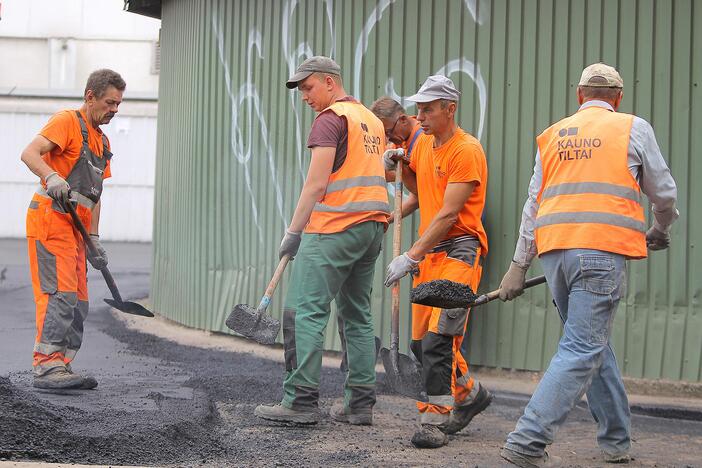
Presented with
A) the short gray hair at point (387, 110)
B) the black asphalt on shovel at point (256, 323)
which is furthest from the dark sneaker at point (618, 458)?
the short gray hair at point (387, 110)

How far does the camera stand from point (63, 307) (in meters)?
6.70

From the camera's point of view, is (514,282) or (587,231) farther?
(514,282)

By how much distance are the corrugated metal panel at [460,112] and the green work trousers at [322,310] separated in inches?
82.3

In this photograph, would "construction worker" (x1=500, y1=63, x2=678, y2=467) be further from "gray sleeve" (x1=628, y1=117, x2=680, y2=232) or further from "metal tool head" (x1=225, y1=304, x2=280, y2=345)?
"metal tool head" (x1=225, y1=304, x2=280, y2=345)

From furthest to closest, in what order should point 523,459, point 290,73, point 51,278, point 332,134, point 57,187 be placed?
point 290,73
point 51,278
point 57,187
point 332,134
point 523,459

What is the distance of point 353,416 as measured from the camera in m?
6.17

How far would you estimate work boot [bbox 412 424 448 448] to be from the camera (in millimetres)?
5520

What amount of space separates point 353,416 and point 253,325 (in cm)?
78

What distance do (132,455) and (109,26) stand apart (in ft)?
101

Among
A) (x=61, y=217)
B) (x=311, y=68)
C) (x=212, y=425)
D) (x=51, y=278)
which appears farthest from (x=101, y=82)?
(x=212, y=425)

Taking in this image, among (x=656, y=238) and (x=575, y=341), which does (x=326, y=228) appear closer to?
(x=575, y=341)

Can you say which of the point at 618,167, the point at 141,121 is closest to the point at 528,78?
the point at 618,167

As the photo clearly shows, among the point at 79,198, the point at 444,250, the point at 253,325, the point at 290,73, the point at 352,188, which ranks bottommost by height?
the point at 253,325

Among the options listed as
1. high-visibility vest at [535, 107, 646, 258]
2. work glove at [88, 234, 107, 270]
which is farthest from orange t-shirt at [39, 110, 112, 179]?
high-visibility vest at [535, 107, 646, 258]
